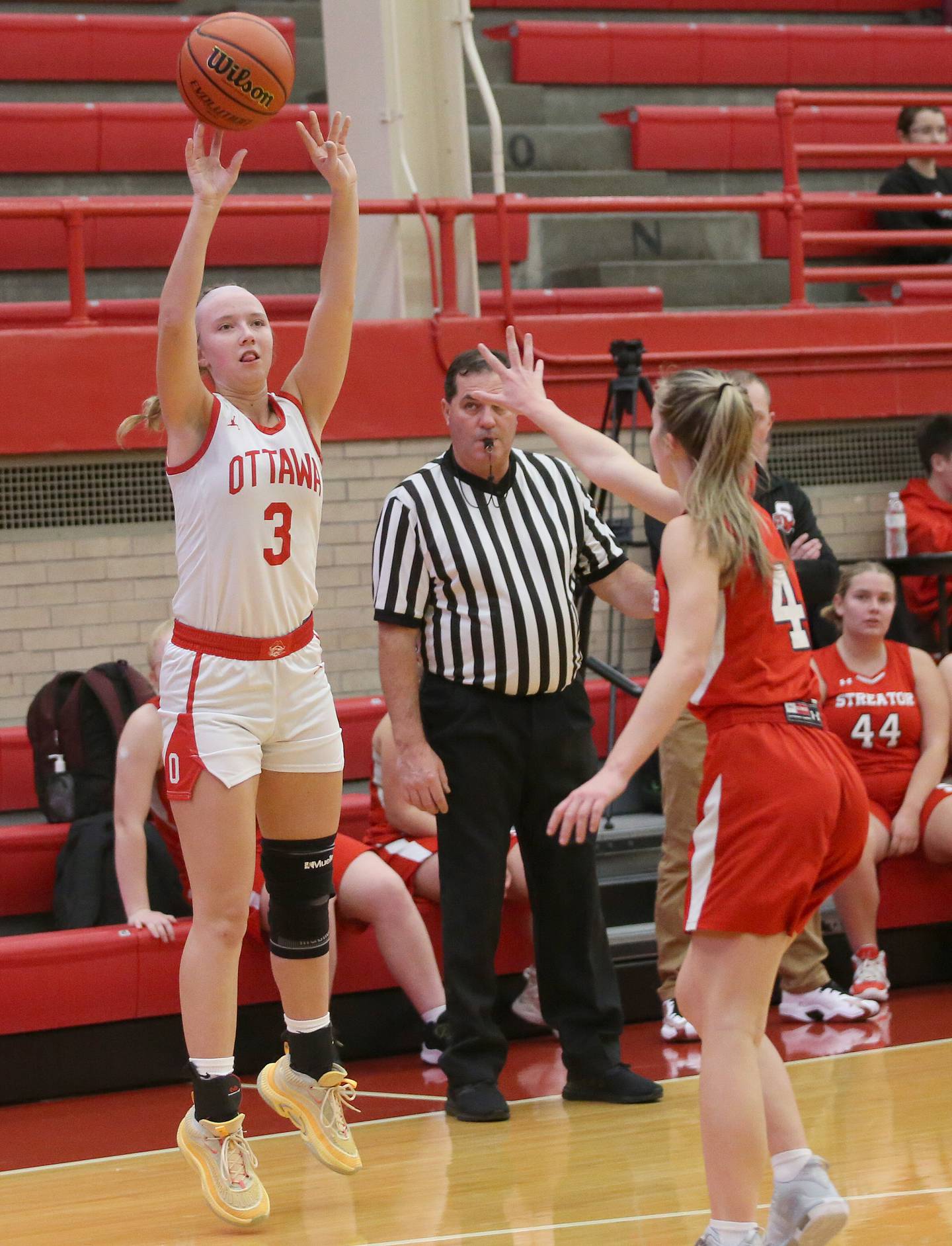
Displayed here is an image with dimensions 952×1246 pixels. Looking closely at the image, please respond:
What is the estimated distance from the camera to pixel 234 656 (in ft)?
11.5

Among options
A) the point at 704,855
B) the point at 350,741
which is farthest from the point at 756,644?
the point at 350,741

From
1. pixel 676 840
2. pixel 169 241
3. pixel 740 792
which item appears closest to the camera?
pixel 740 792

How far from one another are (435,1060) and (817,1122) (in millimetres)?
1254

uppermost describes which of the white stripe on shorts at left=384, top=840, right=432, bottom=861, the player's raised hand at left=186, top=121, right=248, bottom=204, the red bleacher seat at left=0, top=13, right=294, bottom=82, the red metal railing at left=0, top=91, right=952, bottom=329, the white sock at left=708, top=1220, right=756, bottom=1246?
the red bleacher seat at left=0, top=13, right=294, bottom=82

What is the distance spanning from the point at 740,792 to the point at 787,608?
350 mm

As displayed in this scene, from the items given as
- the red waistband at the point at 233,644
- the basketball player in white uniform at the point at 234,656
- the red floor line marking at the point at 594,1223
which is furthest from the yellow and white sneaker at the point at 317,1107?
the red waistband at the point at 233,644

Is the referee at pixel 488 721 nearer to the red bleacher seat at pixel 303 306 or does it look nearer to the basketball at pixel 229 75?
the basketball at pixel 229 75

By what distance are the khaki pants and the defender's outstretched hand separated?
1.92 meters

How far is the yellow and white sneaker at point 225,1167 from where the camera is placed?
341 cm

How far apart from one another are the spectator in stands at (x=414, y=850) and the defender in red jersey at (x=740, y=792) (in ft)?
6.48

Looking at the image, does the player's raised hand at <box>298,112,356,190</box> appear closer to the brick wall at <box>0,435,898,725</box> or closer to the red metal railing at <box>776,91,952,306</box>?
the brick wall at <box>0,435,898,725</box>

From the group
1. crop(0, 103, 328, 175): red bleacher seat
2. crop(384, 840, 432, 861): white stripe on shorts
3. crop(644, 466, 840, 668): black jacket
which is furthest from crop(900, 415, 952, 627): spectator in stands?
crop(0, 103, 328, 175): red bleacher seat

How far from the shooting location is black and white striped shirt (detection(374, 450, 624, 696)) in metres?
4.26

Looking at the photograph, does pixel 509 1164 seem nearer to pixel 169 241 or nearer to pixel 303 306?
pixel 303 306
